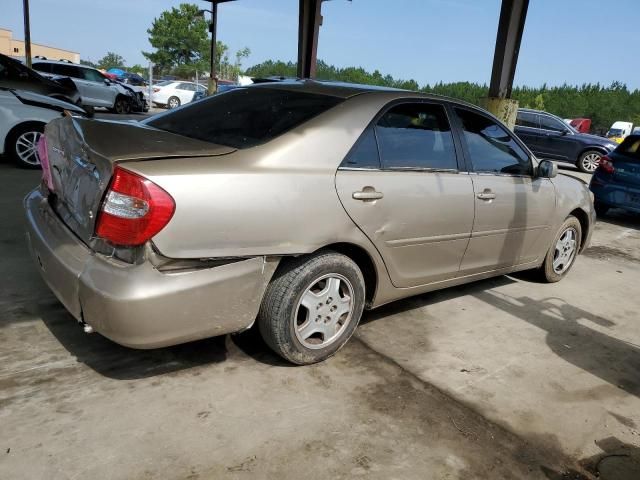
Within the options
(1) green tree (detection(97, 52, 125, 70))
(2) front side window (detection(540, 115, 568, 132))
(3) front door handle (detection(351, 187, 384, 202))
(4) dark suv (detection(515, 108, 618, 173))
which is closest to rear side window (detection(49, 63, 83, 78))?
(4) dark suv (detection(515, 108, 618, 173))

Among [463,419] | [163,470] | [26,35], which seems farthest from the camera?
[26,35]

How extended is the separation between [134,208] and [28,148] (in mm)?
5829

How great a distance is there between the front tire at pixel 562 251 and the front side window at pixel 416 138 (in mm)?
1759

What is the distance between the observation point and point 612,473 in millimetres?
2354

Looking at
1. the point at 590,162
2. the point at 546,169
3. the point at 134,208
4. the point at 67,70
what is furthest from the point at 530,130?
the point at 134,208

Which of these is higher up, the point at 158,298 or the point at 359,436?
the point at 158,298

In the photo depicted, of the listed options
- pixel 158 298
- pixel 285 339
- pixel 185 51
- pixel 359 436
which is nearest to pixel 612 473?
pixel 359 436

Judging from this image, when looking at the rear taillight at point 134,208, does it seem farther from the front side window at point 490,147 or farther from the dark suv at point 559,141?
the dark suv at point 559,141

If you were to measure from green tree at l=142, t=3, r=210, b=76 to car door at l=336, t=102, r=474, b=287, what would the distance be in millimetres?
84590

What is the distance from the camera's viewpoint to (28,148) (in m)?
7.07

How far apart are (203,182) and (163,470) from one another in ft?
3.85

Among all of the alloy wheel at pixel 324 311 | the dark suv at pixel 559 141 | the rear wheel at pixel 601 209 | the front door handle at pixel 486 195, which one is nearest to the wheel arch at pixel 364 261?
the alloy wheel at pixel 324 311

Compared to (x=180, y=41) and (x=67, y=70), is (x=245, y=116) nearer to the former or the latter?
(x=67, y=70)

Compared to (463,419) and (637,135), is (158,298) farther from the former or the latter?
(637,135)
